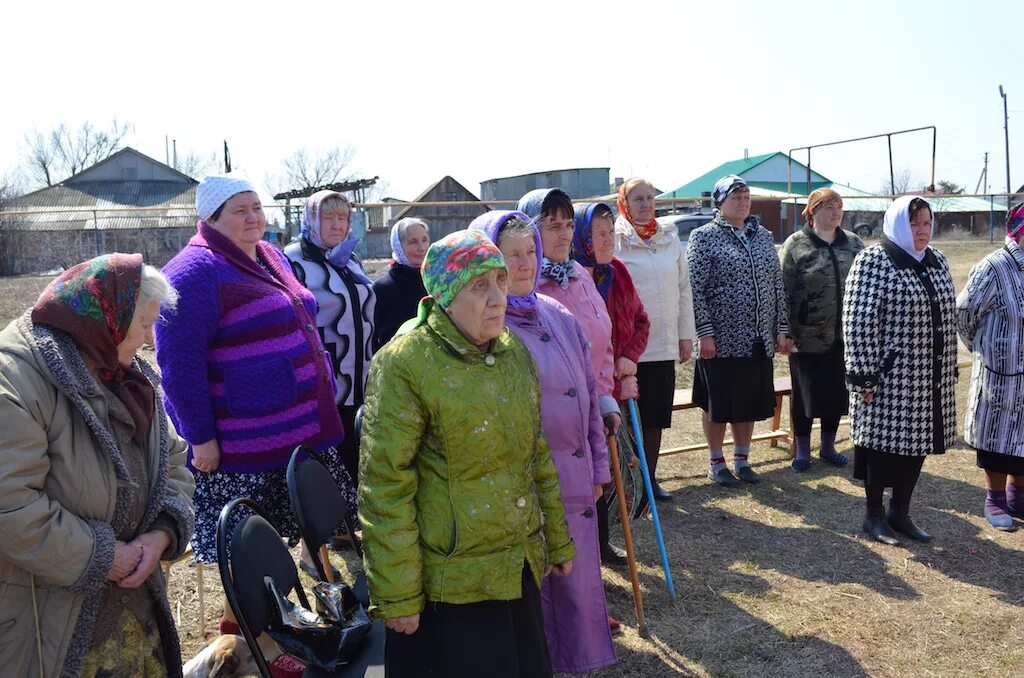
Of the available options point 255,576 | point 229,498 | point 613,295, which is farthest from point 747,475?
point 255,576

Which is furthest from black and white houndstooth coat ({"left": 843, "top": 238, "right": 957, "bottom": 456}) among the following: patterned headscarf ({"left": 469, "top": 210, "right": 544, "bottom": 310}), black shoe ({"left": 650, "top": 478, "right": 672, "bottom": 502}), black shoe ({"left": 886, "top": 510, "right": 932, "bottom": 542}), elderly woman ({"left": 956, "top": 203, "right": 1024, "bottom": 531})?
patterned headscarf ({"left": 469, "top": 210, "right": 544, "bottom": 310})

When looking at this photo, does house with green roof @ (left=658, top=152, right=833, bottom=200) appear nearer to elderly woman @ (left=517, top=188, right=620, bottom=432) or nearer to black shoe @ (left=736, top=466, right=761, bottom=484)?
black shoe @ (left=736, top=466, right=761, bottom=484)

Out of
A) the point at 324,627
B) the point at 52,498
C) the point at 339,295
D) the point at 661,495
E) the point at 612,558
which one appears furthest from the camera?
the point at 661,495

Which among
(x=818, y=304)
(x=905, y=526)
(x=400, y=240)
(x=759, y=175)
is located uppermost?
(x=759, y=175)

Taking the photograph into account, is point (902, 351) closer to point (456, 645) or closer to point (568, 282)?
point (568, 282)

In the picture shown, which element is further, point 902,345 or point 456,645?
point 902,345

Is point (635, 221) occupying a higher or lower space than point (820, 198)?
lower

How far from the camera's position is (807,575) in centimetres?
439

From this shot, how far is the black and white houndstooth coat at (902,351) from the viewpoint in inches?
176

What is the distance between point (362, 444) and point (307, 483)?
1.35ft

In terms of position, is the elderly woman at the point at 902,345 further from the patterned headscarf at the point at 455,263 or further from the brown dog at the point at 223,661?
the brown dog at the point at 223,661

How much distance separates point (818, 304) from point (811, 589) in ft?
7.73

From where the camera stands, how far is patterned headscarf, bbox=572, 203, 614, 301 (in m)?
4.18

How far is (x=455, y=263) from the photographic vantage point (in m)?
2.34
